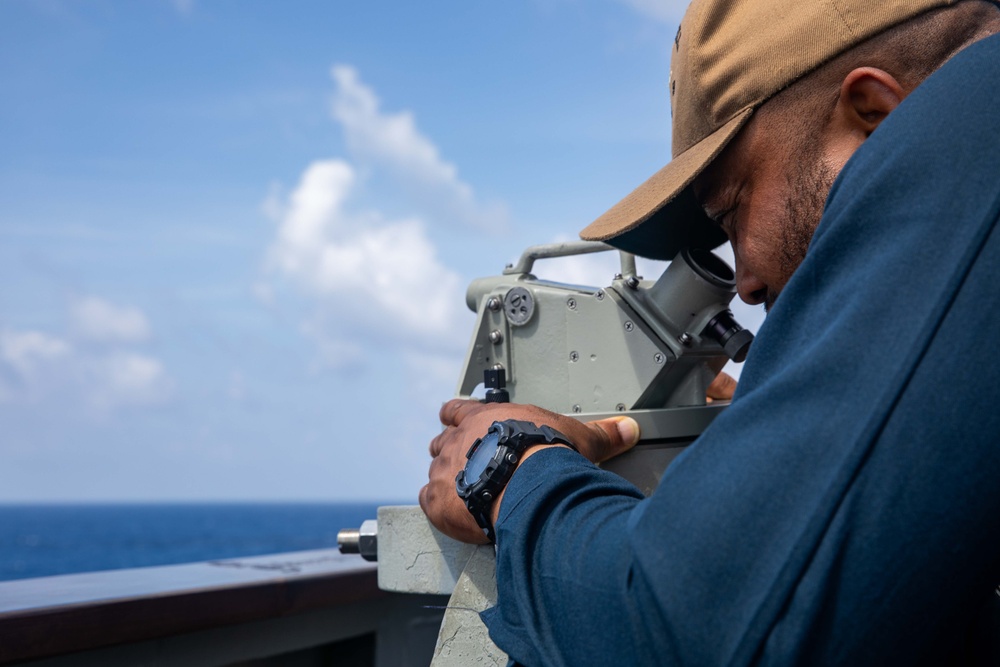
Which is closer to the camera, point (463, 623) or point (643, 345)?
point (463, 623)

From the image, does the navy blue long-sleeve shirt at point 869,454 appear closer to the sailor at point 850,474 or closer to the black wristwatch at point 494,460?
the sailor at point 850,474

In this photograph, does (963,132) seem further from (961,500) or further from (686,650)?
(686,650)

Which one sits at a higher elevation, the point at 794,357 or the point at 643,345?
the point at 643,345

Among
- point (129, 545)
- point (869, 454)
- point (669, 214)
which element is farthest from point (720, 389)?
point (129, 545)

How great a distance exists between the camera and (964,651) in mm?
1136

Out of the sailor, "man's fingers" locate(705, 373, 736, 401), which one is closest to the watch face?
the sailor

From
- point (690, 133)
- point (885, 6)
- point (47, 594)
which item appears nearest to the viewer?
point (885, 6)

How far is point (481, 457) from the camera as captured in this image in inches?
52.3

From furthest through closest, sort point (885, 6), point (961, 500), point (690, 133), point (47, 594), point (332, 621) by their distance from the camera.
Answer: point (332, 621)
point (47, 594)
point (690, 133)
point (885, 6)
point (961, 500)

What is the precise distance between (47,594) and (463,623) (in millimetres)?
1192

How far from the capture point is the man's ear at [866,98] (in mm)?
1235

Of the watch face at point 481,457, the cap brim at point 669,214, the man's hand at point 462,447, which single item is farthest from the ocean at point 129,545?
the watch face at point 481,457

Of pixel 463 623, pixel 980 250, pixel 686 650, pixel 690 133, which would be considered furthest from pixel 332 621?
pixel 980 250

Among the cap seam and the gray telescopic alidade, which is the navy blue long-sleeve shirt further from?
the gray telescopic alidade
